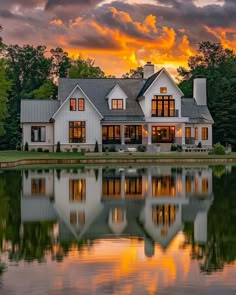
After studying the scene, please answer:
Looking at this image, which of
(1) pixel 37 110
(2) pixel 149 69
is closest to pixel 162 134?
(2) pixel 149 69

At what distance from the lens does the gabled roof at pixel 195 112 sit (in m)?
67.4

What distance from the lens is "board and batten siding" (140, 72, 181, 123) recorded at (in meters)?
64.6

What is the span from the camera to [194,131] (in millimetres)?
67375

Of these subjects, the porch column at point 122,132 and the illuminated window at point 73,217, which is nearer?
the illuminated window at point 73,217

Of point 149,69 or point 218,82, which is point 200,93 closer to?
point 149,69

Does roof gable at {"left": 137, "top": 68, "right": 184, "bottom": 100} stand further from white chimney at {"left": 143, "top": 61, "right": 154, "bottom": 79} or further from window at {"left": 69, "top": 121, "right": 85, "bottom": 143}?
window at {"left": 69, "top": 121, "right": 85, "bottom": 143}

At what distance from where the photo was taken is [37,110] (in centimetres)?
6588

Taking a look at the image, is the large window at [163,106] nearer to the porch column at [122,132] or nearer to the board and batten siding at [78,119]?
the porch column at [122,132]

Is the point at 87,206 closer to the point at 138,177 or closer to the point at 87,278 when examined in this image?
the point at 87,278

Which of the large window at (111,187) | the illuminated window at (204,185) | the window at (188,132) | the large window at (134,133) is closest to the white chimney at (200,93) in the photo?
the window at (188,132)

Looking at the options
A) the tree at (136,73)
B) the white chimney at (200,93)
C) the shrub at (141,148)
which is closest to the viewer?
the shrub at (141,148)

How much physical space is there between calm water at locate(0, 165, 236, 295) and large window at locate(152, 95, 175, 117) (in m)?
34.6

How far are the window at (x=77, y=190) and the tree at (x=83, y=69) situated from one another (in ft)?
203

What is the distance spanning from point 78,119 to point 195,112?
12.8m
